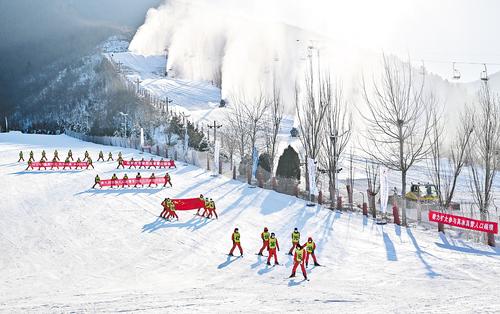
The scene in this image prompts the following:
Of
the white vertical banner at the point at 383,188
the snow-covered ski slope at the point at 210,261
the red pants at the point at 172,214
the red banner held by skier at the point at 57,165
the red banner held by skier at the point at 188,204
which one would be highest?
the red banner held by skier at the point at 57,165

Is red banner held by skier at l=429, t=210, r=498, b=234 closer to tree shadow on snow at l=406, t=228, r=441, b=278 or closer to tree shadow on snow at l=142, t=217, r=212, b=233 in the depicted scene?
tree shadow on snow at l=406, t=228, r=441, b=278

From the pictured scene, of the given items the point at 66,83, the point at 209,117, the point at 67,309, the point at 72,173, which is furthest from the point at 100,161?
the point at 66,83

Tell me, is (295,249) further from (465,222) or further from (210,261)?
(465,222)

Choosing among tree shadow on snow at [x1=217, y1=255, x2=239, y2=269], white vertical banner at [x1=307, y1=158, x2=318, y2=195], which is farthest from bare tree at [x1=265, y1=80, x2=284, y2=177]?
tree shadow on snow at [x1=217, y1=255, x2=239, y2=269]

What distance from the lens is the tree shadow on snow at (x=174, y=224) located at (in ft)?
72.3

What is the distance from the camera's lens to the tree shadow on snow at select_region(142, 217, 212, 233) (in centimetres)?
2205

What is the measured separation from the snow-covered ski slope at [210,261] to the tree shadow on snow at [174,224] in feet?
0.15

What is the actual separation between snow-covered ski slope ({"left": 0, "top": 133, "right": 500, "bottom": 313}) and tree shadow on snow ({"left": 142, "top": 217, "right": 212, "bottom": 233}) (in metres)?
0.05

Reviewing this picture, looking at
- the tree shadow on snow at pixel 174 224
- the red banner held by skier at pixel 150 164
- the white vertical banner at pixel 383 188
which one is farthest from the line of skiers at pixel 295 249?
the red banner held by skier at pixel 150 164

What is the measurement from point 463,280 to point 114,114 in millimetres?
110824

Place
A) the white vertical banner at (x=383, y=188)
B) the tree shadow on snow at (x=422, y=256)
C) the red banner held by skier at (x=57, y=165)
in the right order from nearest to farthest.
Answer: the tree shadow on snow at (x=422, y=256) → the white vertical banner at (x=383, y=188) → the red banner held by skier at (x=57, y=165)

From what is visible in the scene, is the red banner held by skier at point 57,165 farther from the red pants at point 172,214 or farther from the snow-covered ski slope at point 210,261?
the red pants at point 172,214

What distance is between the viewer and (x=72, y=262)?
57.5ft

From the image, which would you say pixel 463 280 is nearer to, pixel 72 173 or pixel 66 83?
pixel 72 173
